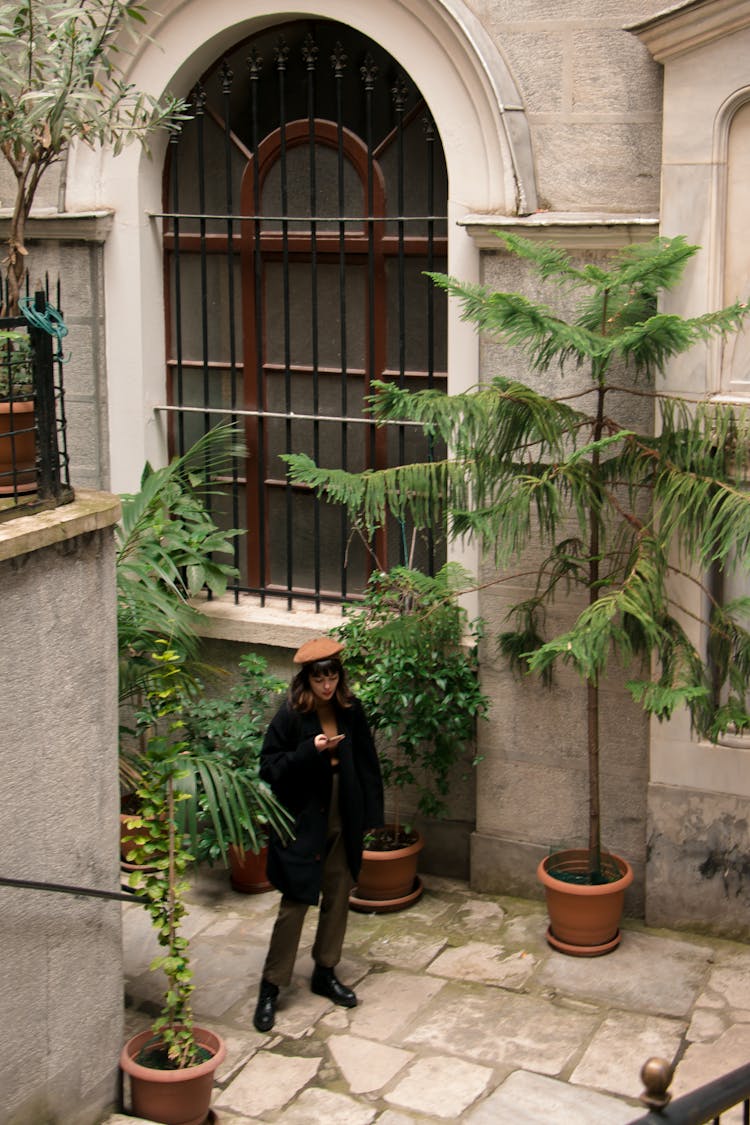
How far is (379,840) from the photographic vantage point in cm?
773

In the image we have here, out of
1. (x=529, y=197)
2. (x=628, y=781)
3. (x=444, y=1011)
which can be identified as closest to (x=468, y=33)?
(x=529, y=197)

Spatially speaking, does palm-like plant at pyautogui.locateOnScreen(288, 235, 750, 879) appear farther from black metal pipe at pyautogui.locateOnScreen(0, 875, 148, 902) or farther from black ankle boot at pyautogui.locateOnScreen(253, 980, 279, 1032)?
black metal pipe at pyautogui.locateOnScreen(0, 875, 148, 902)

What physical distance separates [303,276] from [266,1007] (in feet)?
12.5

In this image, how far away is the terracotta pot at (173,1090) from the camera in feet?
18.6

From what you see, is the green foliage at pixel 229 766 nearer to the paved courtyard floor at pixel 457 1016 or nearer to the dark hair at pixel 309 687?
the dark hair at pixel 309 687

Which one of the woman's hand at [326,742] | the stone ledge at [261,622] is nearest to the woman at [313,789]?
the woman's hand at [326,742]

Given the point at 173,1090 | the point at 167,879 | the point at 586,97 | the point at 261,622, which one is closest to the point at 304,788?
the point at 167,879

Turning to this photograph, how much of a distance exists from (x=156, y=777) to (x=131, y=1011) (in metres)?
1.56

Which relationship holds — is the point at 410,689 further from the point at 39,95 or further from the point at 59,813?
the point at 39,95

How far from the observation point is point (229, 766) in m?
7.06

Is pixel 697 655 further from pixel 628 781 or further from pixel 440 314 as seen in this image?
pixel 440 314

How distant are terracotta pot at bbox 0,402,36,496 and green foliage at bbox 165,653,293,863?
1.19 meters

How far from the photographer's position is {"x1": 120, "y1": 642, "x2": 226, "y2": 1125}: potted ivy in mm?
5703

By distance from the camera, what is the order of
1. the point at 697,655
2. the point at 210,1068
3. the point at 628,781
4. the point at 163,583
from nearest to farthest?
the point at 210,1068
the point at 697,655
the point at 628,781
the point at 163,583
